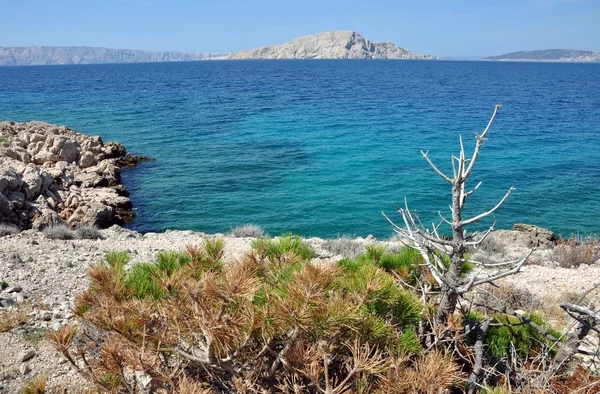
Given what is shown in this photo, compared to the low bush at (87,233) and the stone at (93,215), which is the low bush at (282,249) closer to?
the low bush at (87,233)

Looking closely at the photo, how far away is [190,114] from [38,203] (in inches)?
1108

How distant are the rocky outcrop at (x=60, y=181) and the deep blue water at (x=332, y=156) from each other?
4.03ft

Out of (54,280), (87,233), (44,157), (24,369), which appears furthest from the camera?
(44,157)

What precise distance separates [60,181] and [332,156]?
14606mm

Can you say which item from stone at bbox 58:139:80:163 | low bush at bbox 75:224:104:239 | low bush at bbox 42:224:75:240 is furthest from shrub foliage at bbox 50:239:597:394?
stone at bbox 58:139:80:163

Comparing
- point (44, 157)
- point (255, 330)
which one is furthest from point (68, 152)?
point (255, 330)

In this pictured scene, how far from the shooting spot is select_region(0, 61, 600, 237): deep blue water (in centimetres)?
1775

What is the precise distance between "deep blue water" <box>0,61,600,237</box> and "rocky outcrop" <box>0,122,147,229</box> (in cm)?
123

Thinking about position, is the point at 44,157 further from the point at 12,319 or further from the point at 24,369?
the point at 24,369

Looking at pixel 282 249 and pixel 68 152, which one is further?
pixel 68 152

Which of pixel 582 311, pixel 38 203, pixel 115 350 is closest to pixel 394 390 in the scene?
pixel 582 311

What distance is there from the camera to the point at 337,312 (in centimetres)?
274

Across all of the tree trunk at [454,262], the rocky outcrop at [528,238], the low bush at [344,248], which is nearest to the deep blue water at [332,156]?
the rocky outcrop at [528,238]

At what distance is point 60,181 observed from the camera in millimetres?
18500
